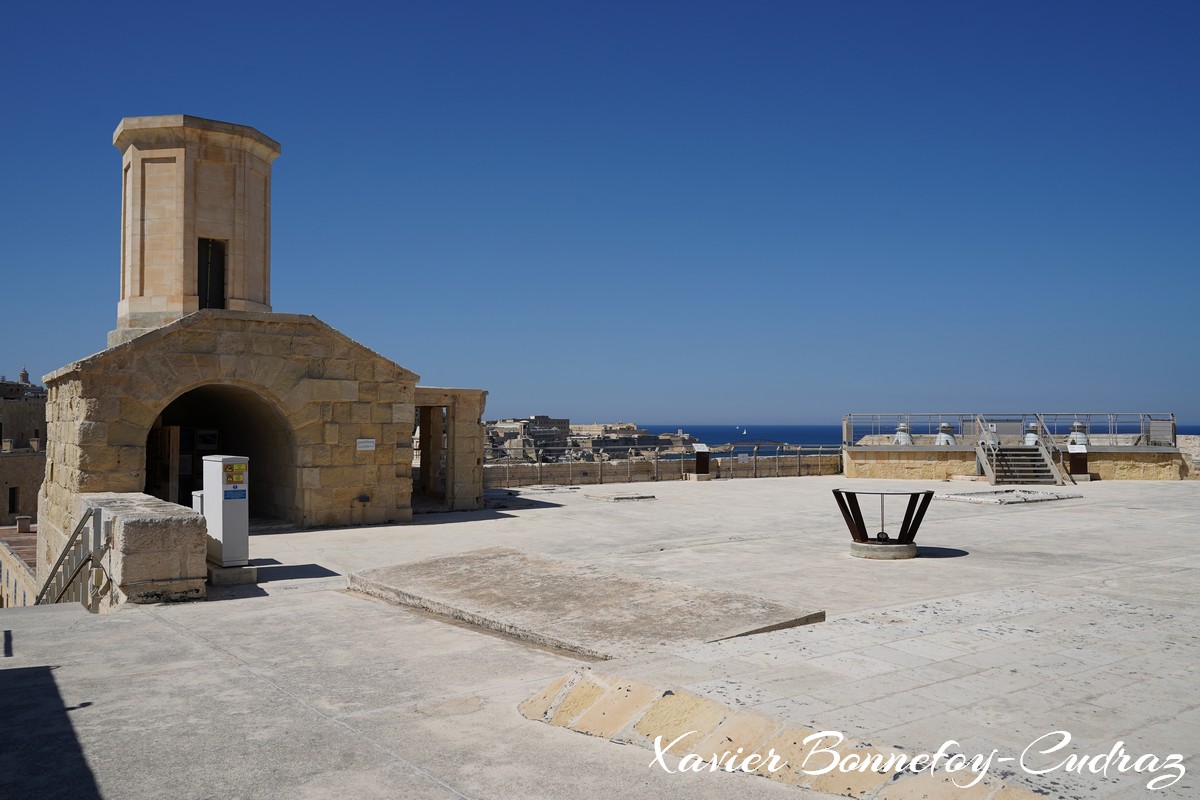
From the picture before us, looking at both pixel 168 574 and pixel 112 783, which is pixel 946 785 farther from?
pixel 168 574

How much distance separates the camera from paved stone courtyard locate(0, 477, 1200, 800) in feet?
14.2

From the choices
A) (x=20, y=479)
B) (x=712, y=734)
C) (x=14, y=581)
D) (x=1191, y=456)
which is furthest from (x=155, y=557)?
(x=20, y=479)

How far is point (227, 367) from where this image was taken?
14.8 metres

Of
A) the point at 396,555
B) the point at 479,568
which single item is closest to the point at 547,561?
the point at 479,568

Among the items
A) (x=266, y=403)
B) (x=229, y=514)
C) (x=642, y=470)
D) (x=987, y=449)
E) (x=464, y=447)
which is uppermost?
(x=266, y=403)

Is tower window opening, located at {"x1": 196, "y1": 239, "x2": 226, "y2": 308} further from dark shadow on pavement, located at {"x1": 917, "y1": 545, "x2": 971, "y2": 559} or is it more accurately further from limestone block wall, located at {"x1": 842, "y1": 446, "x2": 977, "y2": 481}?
limestone block wall, located at {"x1": 842, "y1": 446, "x2": 977, "y2": 481}

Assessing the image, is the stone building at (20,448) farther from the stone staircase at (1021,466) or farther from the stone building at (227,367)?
the stone staircase at (1021,466)

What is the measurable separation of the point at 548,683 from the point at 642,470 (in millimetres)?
21699

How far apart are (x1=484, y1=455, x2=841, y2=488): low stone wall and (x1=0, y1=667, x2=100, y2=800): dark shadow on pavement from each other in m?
18.7

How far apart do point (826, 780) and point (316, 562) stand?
9.16 m

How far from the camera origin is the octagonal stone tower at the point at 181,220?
16.4 metres

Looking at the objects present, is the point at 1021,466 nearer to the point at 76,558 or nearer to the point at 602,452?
the point at 602,452

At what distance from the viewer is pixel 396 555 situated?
12656mm

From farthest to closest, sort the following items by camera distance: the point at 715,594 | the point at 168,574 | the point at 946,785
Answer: the point at 168,574
the point at 715,594
the point at 946,785
